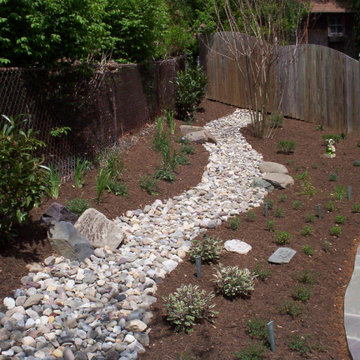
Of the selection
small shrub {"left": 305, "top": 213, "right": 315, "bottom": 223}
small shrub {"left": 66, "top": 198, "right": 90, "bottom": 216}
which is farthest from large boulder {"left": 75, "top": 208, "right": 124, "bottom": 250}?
small shrub {"left": 305, "top": 213, "right": 315, "bottom": 223}

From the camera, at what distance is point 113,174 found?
23.5ft

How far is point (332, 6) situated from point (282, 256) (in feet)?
56.8

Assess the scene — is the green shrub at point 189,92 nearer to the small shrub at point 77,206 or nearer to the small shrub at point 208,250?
the small shrub at point 77,206

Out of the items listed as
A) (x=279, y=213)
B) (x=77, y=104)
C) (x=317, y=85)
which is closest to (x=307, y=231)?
(x=279, y=213)

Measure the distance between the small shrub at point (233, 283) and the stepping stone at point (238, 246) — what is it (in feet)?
2.82

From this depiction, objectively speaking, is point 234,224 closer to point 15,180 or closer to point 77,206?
point 77,206

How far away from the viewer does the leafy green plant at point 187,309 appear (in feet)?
13.4

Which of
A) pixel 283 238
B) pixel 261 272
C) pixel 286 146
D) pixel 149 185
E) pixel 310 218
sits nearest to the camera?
pixel 261 272

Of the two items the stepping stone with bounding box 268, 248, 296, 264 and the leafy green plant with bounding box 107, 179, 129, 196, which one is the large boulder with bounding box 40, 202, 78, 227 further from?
the stepping stone with bounding box 268, 248, 296, 264

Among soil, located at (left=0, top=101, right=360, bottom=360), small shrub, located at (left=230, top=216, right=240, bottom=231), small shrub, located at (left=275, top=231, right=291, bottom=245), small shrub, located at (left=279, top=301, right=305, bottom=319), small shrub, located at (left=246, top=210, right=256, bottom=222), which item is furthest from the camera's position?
small shrub, located at (left=246, top=210, right=256, bottom=222)

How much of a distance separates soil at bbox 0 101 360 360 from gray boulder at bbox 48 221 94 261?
0.59 ft

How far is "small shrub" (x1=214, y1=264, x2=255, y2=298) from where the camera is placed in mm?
4555

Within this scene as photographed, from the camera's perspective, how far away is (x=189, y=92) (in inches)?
478

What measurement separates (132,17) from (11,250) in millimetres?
7229
